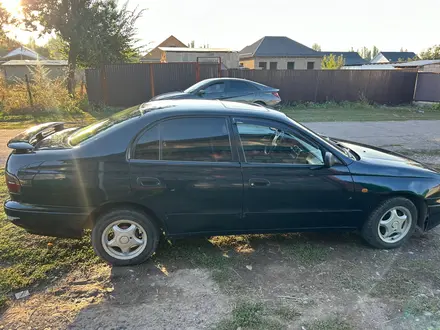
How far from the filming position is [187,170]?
319 centimetres

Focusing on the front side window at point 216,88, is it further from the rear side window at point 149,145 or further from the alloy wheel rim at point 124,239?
the alloy wheel rim at point 124,239

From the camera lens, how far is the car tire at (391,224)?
11.8 ft

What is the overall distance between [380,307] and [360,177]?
1.26 m

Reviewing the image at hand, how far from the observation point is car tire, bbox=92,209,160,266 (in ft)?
10.5

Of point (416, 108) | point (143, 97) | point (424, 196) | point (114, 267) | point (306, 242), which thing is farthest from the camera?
point (416, 108)

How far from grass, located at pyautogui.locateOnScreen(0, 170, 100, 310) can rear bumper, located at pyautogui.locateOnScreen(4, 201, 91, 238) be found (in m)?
0.34

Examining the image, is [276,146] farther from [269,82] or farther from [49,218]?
[269,82]

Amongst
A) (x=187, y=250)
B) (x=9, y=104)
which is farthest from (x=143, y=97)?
(x=187, y=250)

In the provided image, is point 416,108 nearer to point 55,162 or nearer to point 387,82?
point 387,82

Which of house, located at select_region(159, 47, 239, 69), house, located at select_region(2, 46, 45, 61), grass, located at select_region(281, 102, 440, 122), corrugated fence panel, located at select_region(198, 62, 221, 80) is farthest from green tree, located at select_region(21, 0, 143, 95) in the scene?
house, located at select_region(2, 46, 45, 61)

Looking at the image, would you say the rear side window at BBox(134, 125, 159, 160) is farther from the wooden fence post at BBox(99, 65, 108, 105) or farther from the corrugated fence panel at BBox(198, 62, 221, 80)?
the corrugated fence panel at BBox(198, 62, 221, 80)

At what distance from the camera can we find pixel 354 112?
1547 centimetres

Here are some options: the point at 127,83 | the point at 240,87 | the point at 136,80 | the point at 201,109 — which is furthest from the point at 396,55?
the point at 201,109

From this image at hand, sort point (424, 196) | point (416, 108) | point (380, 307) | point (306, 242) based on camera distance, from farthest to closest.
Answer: point (416, 108)
point (306, 242)
point (424, 196)
point (380, 307)
